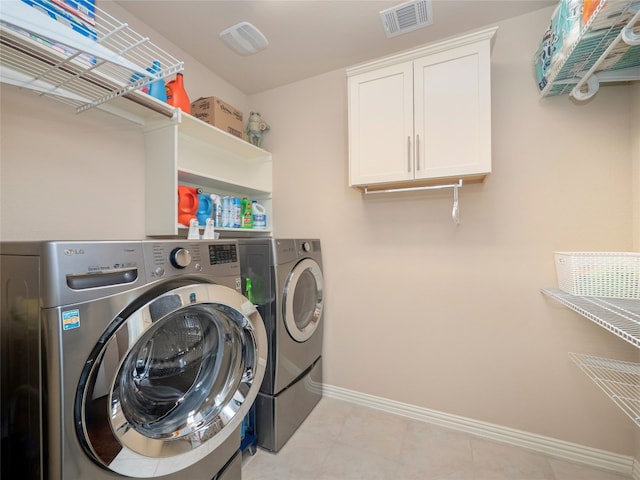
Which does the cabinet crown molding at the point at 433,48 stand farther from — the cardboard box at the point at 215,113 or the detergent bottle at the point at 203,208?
the detergent bottle at the point at 203,208

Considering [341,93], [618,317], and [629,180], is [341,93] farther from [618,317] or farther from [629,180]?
[618,317]

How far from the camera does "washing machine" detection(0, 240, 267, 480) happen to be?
0.70 meters

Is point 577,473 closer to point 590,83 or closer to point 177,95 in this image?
point 590,83

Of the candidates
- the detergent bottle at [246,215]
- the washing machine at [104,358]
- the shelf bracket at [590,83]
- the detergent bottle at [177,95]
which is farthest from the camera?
the detergent bottle at [246,215]

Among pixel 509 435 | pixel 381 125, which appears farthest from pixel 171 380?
pixel 509 435

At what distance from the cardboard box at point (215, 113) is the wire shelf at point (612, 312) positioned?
86.2 inches

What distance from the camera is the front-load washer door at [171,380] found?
77 cm

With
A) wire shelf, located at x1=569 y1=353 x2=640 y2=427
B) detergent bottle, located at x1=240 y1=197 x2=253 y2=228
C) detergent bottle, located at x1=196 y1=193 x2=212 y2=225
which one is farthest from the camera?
detergent bottle, located at x1=240 y1=197 x2=253 y2=228

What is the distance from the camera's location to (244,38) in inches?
70.4

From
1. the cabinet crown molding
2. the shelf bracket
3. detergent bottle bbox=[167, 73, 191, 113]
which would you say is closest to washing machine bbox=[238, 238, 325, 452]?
detergent bottle bbox=[167, 73, 191, 113]

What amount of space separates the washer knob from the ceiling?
4.77 ft

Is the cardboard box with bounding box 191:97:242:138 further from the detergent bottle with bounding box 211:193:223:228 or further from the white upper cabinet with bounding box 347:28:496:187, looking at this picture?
the white upper cabinet with bounding box 347:28:496:187

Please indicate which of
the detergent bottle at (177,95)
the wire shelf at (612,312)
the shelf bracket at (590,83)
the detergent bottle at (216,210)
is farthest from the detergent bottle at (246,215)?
the shelf bracket at (590,83)

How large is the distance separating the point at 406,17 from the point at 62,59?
1.72 meters
